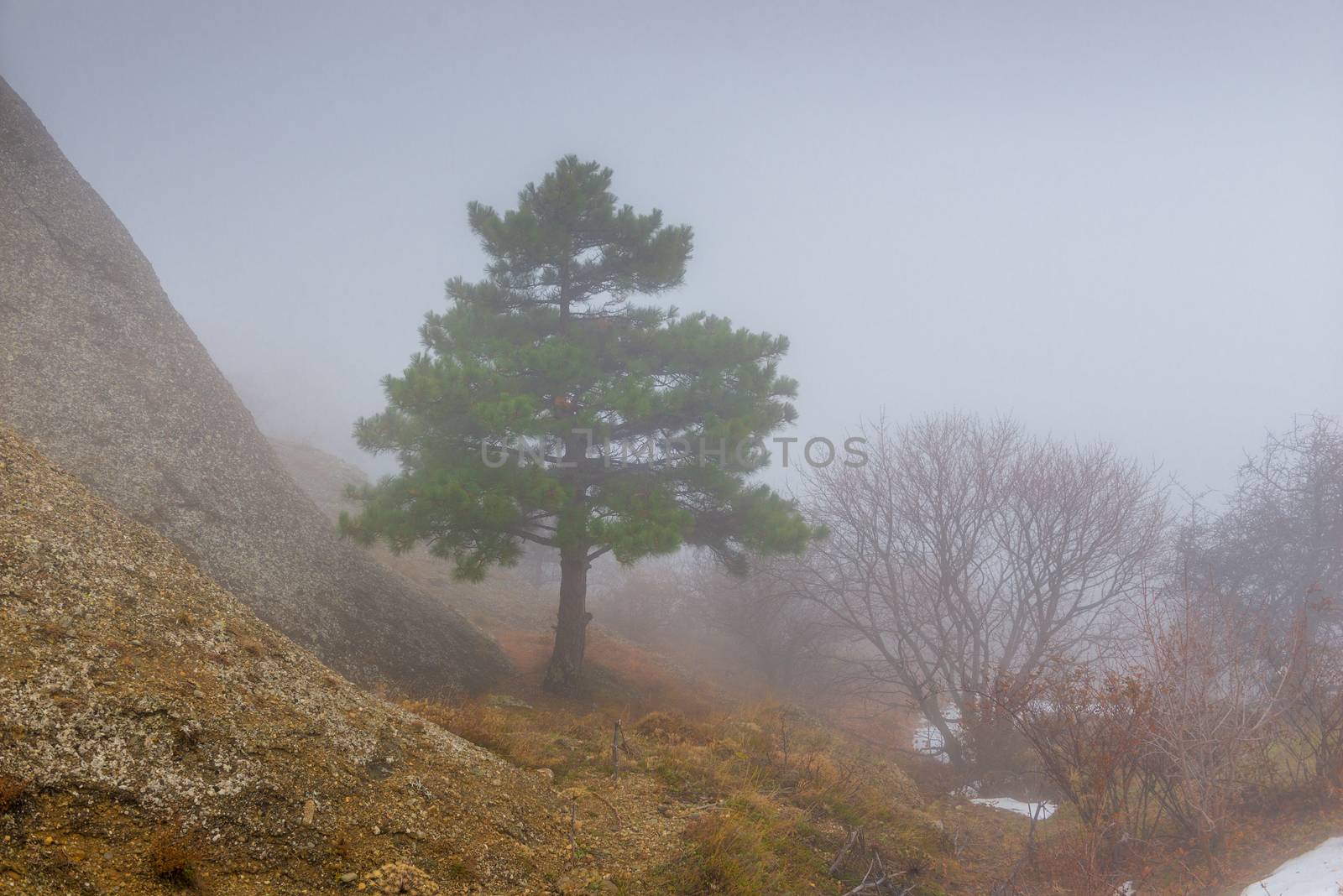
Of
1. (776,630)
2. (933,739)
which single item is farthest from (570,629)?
(933,739)

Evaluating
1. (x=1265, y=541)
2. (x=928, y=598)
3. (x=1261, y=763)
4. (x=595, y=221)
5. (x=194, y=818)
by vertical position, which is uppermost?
(x=595, y=221)

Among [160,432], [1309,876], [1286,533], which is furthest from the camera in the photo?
[1286,533]

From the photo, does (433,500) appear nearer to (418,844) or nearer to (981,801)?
(418,844)

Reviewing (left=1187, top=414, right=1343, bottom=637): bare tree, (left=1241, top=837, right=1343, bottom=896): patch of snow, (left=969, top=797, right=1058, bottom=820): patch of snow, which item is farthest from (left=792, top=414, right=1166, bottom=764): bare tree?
(left=1241, top=837, right=1343, bottom=896): patch of snow

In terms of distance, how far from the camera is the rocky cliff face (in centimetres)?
1086

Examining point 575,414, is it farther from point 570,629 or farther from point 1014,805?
point 1014,805

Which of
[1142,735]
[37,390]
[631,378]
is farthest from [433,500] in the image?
[1142,735]

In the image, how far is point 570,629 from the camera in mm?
12727

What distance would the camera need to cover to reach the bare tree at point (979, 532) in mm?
13992

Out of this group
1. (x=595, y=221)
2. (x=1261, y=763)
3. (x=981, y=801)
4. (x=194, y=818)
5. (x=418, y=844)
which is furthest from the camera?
(x=595, y=221)

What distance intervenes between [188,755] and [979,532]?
49.5 ft

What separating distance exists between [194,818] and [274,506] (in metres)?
11.0

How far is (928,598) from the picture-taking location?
51.1 ft

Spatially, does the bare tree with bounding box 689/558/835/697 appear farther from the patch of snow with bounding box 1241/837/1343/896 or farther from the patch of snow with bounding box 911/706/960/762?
the patch of snow with bounding box 1241/837/1343/896
